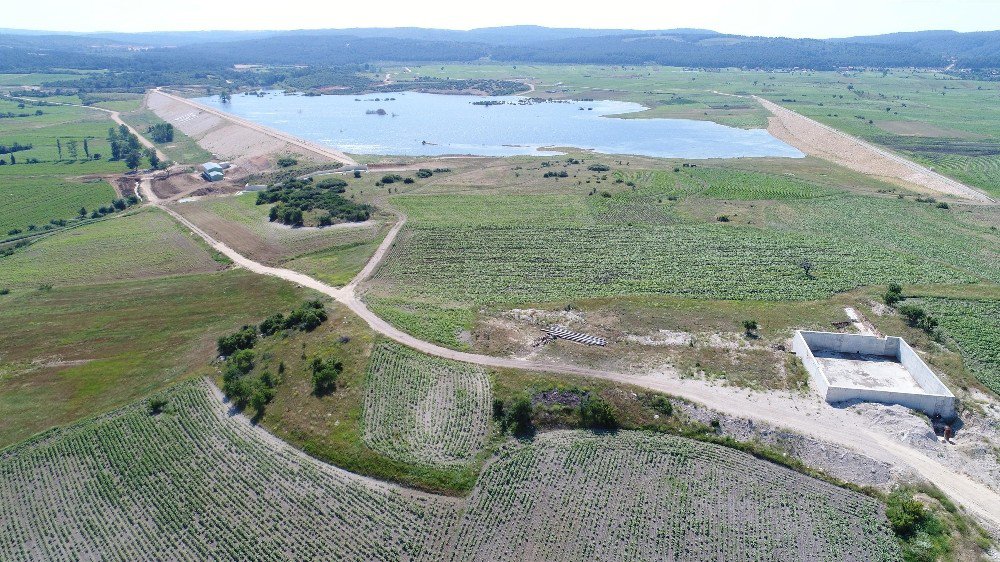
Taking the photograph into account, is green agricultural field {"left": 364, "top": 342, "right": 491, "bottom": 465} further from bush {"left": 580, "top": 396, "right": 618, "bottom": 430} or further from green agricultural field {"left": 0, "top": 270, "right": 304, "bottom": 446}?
green agricultural field {"left": 0, "top": 270, "right": 304, "bottom": 446}

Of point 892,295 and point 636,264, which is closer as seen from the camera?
point 892,295

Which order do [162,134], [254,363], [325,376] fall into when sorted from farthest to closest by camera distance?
1. [162,134]
2. [254,363]
3. [325,376]

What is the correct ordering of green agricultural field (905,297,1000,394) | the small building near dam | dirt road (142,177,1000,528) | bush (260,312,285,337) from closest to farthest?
dirt road (142,177,1000,528) → green agricultural field (905,297,1000,394) → bush (260,312,285,337) → the small building near dam

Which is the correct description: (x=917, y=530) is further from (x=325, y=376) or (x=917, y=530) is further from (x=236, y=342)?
(x=236, y=342)

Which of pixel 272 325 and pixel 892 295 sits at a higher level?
pixel 892 295

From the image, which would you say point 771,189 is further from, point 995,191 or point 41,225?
point 41,225

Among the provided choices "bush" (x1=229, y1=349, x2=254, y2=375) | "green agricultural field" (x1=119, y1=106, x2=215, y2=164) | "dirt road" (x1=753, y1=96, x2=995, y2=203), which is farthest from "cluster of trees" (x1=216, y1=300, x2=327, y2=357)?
"dirt road" (x1=753, y1=96, x2=995, y2=203)

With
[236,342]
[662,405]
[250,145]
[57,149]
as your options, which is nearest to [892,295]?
[662,405]
